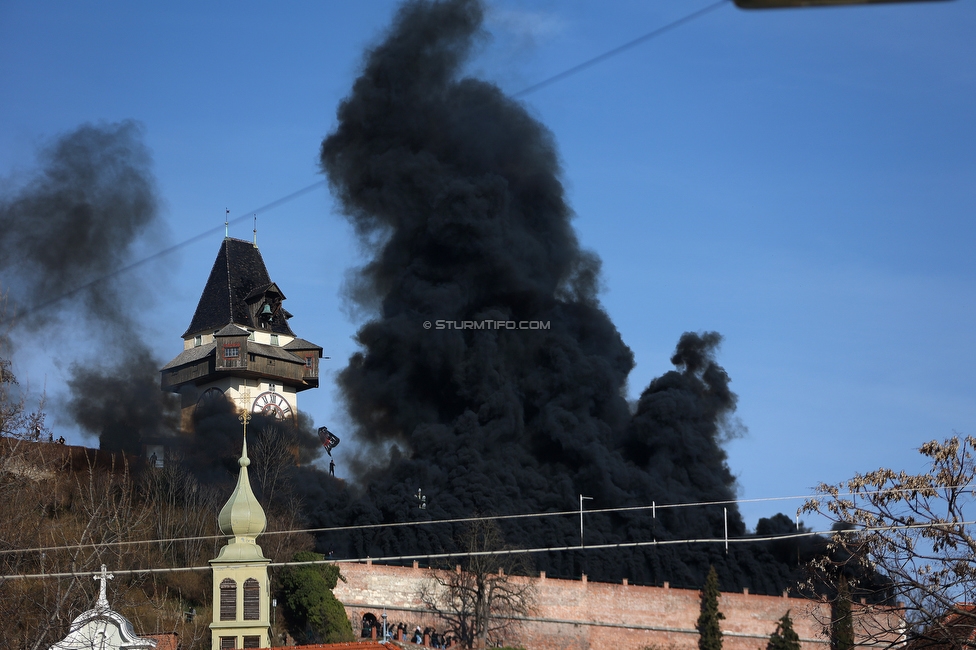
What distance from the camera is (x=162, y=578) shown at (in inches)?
1805

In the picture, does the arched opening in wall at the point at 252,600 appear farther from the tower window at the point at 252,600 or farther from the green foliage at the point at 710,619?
the green foliage at the point at 710,619

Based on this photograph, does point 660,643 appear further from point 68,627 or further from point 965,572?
point 965,572

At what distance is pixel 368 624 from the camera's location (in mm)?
49094

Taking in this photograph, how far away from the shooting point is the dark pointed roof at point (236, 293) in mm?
70562

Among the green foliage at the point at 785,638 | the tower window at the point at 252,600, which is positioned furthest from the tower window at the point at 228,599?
the green foliage at the point at 785,638

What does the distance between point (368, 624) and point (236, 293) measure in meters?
27.6

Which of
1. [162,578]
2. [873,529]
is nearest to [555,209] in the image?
[162,578]

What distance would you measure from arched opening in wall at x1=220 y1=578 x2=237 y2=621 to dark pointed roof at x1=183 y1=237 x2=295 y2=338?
→ 3343cm

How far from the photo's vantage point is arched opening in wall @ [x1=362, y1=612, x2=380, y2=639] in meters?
47.9

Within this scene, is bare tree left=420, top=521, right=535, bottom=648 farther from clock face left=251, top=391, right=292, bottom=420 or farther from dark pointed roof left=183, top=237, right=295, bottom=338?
dark pointed roof left=183, top=237, right=295, bottom=338

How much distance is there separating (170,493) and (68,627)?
96.4 ft

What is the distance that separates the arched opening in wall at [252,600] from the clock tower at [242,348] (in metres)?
28.8

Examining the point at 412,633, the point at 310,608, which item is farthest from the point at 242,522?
the point at 412,633

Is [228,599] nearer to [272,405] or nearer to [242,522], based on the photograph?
[242,522]
